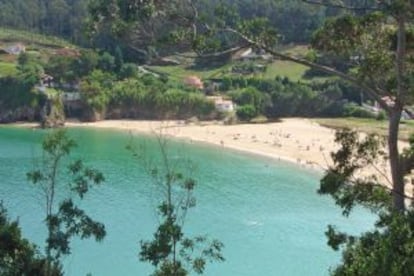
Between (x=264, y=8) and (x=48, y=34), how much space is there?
41.4 m

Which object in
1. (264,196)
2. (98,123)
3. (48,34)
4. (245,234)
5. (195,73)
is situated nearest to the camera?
(245,234)

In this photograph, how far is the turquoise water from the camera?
34.3m


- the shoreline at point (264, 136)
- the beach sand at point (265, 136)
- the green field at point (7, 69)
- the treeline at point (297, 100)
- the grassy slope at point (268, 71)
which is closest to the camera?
the shoreline at point (264, 136)

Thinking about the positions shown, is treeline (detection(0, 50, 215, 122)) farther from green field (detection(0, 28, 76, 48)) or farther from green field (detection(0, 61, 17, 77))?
green field (detection(0, 28, 76, 48))

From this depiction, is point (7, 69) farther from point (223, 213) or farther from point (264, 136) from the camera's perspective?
point (223, 213)

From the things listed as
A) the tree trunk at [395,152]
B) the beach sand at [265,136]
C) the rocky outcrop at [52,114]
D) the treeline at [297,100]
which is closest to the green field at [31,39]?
the rocky outcrop at [52,114]

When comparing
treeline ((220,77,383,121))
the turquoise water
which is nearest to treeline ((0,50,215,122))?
treeline ((220,77,383,121))

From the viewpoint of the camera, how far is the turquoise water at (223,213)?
34.3 metres

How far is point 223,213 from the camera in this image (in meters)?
45.4

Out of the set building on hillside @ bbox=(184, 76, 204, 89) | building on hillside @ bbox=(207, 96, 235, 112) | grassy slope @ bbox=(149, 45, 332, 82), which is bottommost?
building on hillside @ bbox=(207, 96, 235, 112)

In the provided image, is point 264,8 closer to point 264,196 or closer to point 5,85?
point 5,85

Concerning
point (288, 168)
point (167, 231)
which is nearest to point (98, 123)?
point (288, 168)

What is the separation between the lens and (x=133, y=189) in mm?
51562

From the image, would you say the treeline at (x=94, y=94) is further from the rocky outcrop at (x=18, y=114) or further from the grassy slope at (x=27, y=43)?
the grassy slope at (x=27, y=43)
